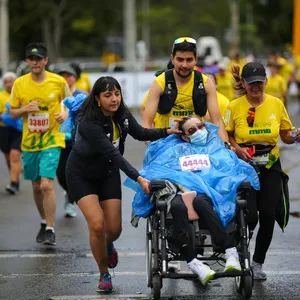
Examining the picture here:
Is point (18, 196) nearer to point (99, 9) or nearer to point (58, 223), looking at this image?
point (58, 223)

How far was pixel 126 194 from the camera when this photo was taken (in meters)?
13.2

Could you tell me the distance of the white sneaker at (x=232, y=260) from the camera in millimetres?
6938

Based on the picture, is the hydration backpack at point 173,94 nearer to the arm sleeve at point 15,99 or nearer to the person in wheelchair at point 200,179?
the person in wheelchair at point 200,179

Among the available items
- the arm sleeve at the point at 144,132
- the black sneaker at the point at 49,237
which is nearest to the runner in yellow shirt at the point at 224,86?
the black sneaker at the point at 49,237

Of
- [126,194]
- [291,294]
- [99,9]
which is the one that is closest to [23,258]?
[291,294]

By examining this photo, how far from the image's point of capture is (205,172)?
24.3 feet

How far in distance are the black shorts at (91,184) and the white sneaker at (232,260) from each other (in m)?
1.12

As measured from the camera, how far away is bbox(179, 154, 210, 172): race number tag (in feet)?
24.5

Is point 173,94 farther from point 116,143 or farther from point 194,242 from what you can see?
point 194,242

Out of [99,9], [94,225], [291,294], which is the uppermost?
[99,9]

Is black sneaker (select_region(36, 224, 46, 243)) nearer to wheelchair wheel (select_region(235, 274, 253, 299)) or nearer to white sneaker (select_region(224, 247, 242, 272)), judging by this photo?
wheelchair wheel (select_region(235, 274, 253, 299))

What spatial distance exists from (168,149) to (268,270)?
65.6 inches

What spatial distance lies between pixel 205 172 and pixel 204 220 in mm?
455

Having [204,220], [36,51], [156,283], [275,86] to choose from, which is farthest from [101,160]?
[275,86]
